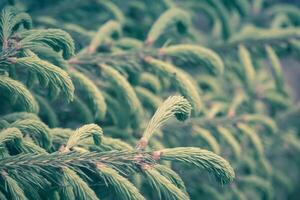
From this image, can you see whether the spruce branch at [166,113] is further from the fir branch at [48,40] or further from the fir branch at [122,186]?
the fir branch at [48,40]

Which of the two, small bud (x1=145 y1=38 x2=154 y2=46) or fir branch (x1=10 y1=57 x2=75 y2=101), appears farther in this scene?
small bud (x1=145 y1=38 x2=154 y2=46)

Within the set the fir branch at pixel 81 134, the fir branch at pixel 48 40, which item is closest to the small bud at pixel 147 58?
the fir branch at pixel 48 40

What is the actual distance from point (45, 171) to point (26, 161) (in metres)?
0.05

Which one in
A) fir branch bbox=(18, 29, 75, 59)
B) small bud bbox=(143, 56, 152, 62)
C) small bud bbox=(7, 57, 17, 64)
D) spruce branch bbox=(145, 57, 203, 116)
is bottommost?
spruce branch bbox=(145, 57, 203, 116)

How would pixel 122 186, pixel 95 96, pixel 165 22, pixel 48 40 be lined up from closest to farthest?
1. pixel 122 186
2. pixel 48 40
3. pixel 95 96
4. pixel 165 22

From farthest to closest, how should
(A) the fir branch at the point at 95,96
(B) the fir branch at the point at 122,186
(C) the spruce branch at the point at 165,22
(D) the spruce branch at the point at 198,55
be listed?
1. (C) the spruce branch at the point at 165,22
2. (D) the spruce branch at the point at 198,55
3. (A) the fir branch at the point at 95,96
4. (B) the fir branch at the point at 122,186

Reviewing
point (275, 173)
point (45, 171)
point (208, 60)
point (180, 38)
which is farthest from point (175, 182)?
point (275, 173)

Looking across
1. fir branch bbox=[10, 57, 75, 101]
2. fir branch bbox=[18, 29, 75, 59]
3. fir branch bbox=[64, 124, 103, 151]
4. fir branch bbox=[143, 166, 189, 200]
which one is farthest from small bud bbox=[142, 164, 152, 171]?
fir branch bbox=[18, 29, 75, 59]

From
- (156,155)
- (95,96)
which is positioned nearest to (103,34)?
(95,96)

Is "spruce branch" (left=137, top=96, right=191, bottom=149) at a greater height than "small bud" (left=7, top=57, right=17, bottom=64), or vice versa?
"small bud" (left=7, top=57, right=17, bottom=64)

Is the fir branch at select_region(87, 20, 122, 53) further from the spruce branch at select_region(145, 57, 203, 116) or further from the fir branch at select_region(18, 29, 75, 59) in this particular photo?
the fir branch at select_region(18, 29, 75, 59)

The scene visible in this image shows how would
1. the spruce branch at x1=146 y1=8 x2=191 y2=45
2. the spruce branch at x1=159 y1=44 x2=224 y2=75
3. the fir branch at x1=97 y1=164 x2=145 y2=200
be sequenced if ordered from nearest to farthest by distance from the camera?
the fir branch at x1=97 y1=164 x2=145 y2=200 → the spruce branch at x1=159 y1=44 x2=224 y2=75 → the spruce branch at x1=146 y1=8 x2=191 y2=45

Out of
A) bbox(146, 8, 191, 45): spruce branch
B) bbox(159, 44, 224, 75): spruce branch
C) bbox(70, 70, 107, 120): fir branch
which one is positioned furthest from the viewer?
bbox(146, 8, 191, 45): spruce branch

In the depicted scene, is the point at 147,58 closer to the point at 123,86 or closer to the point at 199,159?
the point at 123,86
